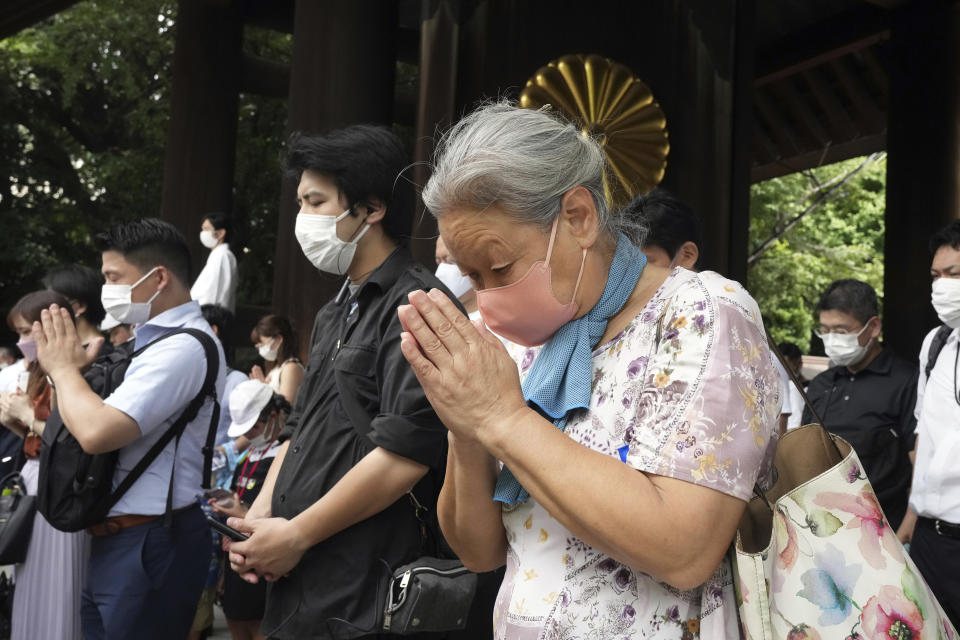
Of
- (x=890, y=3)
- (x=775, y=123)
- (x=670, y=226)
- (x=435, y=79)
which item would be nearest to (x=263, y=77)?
(x=435, y=79)

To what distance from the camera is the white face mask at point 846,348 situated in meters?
4.95

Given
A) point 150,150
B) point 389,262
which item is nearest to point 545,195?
point 389,262

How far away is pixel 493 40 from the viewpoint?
6926mm

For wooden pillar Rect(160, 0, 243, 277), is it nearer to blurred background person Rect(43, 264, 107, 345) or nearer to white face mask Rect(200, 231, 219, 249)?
white face mask Rect(200, 231, 219, 249)

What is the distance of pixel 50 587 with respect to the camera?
12.7 ft

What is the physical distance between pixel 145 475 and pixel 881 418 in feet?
10.8

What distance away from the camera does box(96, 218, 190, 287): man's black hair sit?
3525 millimetres

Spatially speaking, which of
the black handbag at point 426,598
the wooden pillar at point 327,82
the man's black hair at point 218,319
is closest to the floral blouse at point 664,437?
the black handbag at point 426,598

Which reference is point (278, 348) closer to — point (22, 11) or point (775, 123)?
point (22, 11)

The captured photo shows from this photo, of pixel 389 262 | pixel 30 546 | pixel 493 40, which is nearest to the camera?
pixel 389 262

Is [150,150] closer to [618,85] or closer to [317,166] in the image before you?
[618,85]

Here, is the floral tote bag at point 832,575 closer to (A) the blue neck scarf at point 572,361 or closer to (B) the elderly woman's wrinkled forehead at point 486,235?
(A) the blue neck scarf at point 572,361

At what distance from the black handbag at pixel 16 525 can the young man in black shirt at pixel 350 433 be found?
5.76 ft

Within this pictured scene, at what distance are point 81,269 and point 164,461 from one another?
71.4 inches
